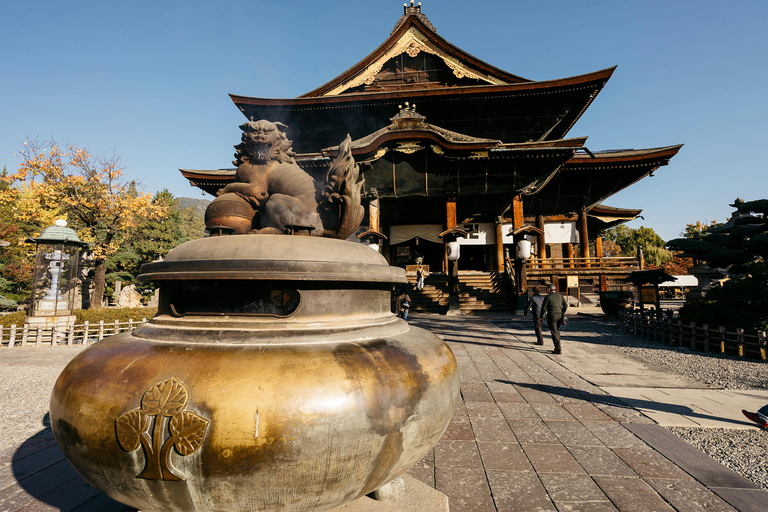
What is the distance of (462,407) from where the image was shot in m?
3.62

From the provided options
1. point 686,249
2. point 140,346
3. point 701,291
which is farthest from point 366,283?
point 701,291

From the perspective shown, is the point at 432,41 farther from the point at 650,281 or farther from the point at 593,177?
the point at 650,281

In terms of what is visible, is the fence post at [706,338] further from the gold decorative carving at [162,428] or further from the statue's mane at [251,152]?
the gold decorative carving at [162,428]

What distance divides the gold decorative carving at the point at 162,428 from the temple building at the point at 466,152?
38.4ft

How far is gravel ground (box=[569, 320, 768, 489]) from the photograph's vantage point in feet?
8.39

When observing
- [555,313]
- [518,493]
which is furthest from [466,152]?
[518,493]

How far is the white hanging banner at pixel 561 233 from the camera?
17.9m

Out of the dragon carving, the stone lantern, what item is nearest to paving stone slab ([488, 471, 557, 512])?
the dragon carving

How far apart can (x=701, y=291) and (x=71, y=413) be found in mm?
15641

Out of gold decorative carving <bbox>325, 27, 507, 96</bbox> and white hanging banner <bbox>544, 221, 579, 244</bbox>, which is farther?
white hanging banner <bbox>544, 221, 579, 244</bbox>

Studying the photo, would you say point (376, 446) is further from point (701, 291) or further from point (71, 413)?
point (701, 291)

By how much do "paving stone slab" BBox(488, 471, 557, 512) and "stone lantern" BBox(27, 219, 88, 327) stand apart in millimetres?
12714

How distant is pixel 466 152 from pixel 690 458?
1204cm

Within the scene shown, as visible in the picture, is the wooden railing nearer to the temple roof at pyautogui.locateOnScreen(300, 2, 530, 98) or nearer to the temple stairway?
the temple stairway
